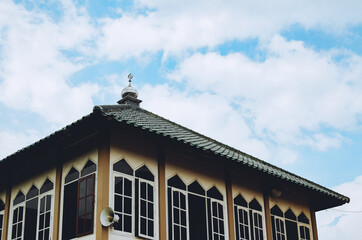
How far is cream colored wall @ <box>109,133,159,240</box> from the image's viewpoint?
12572 mm

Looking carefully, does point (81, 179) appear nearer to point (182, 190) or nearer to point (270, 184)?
point (182, 190)

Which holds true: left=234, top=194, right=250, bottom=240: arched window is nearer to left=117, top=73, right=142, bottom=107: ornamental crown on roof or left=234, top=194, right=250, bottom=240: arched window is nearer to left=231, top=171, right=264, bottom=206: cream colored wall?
left=231, top=171, right=264, bottom=206: cream colored wall

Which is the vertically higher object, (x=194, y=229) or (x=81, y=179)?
(x=81, y=179)

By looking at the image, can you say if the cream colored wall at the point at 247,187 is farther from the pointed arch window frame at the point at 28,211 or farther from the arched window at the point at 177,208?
the pointed arch window frame at the point at 28,211

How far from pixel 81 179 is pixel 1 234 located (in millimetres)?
4123

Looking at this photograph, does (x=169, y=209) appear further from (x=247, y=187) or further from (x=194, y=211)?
(x=247, y=187)

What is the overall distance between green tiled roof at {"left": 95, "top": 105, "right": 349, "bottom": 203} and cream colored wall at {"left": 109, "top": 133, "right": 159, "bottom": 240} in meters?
0.50

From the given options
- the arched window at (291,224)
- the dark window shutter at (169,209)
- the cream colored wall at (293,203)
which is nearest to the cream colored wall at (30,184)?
the dark window shutter at (169,209)

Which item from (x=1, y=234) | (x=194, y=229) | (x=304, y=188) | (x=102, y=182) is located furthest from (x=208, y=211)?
(x=1, y=234)

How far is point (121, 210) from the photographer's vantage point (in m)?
12.2

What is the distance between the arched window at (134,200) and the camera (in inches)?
480

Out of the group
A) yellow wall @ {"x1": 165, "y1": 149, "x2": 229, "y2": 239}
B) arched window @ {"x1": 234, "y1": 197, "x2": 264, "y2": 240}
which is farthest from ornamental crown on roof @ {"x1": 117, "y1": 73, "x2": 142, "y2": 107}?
arched window @ {"x1": 234, "y1": 197, "x2": 264, "y2": 240}

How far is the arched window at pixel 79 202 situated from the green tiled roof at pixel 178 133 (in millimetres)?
1467

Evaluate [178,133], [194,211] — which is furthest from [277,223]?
[178,133]
